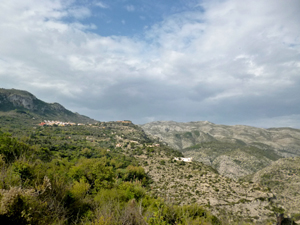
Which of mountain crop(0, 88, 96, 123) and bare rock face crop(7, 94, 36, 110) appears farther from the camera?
bare rock face crop(7, 94, 36, 110)

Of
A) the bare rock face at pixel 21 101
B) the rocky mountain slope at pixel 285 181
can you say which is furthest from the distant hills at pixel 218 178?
the bare rock face at pixel 21 101

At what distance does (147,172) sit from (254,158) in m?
76.3

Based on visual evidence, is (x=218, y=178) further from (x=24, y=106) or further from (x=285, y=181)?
(x=24, y=106)

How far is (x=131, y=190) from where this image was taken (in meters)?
17.9

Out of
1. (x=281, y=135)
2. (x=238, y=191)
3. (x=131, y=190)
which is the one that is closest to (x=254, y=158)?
(x=238, y=191)

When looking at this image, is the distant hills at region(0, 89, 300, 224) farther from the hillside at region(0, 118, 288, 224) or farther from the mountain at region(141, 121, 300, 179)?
Result: the mountain at region(141, 121, 300, 179)

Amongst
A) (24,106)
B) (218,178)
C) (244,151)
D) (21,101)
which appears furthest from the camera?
(24,106)

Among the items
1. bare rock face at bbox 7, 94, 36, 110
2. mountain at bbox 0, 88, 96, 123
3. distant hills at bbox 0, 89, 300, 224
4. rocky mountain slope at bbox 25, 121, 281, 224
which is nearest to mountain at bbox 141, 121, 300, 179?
distant hills at bbox 0, 89, 300, 224

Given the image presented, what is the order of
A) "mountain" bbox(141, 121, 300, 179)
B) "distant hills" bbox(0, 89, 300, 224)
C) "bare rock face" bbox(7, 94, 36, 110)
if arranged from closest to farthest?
"distant hills" bbox(0, 89, 300, 224), "mountain" bbox(141, 121, 300, 179), "bare rock face" bbox(7, 94, 36, 110)

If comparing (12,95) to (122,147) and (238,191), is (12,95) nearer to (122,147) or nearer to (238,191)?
(122,147)

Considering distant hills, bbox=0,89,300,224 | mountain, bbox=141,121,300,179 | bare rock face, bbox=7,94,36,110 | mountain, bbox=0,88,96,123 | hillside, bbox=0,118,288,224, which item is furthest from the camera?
bare rock face, bbox=7,94,36,110

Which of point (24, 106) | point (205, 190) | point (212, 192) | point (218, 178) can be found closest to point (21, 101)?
point (24, 106)

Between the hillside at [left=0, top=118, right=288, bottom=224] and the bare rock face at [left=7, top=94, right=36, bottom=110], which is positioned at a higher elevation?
the bare rock face at [left=7, top=94, right=36, bottom=110]

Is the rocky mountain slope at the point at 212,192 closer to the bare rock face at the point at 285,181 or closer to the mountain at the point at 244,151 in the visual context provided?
the bare rock face at the point at 285,181
